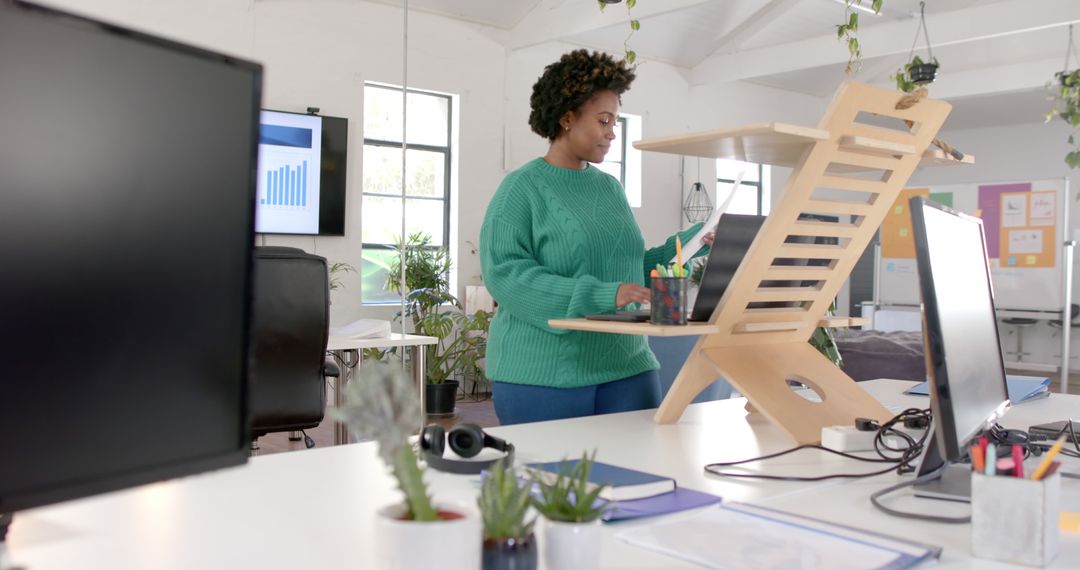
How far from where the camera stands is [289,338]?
2811 mm

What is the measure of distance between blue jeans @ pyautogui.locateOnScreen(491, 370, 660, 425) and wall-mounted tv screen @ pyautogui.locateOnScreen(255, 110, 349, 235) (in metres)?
4.96

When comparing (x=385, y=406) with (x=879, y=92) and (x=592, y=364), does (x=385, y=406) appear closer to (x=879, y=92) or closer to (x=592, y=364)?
(x=879, y=92)

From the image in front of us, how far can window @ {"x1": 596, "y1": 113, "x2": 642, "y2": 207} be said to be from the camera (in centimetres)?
926

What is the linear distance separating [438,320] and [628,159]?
3.48 m

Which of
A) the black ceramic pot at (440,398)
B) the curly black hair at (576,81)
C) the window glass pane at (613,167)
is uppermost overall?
the window glass pane at (613,167)

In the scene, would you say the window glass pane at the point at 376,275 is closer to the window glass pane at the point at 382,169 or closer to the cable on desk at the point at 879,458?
the window glass pane at the point at 382,169

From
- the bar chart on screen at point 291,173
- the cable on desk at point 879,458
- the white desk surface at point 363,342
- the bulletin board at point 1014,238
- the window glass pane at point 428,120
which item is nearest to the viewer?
the cable on desk at point 879,458

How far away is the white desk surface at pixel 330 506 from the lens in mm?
909

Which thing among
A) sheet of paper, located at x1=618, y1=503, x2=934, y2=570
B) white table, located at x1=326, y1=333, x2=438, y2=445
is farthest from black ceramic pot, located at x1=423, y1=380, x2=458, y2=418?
sheet of paper, located at x1=618, y1=503, x2=934, y2=570

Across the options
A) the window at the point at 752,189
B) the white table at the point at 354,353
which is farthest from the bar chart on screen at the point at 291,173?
the window at the point at 752,189

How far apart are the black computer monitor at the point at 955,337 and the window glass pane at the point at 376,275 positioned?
633 centimetres

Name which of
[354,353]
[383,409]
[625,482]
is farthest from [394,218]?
[383,409]

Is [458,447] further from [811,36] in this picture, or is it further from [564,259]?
[811,36]

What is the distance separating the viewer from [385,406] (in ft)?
1.89
